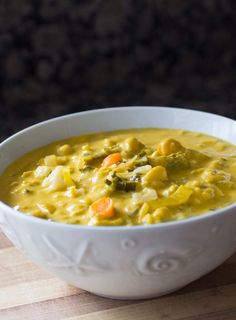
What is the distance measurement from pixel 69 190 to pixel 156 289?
404mm

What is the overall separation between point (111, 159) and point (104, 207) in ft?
1.12

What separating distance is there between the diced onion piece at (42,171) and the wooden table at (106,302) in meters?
0.32

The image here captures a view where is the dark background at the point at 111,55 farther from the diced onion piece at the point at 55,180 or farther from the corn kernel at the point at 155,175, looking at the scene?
the corn kernel at the point at 155,175

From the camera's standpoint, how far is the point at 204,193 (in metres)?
1.69

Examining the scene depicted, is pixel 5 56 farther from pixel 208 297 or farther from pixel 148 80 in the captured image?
pixel 208 297

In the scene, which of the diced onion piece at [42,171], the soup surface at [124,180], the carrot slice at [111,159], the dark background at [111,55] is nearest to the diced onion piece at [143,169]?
the soup surface at [124,180]

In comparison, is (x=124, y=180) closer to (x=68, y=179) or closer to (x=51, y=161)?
(x=68, y=179)

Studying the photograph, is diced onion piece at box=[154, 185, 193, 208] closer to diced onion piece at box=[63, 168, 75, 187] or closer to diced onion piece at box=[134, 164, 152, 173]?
diced onion piece at box=[134, 164, 152, 173]

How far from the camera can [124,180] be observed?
176 centimetres

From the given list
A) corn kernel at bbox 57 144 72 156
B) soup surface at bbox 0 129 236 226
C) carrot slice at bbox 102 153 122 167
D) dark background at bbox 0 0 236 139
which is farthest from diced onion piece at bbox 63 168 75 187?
dark background at bbox 0 0 236 139

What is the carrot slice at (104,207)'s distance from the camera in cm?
162

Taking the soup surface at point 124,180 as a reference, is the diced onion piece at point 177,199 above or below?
above

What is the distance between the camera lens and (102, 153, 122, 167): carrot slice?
195cm

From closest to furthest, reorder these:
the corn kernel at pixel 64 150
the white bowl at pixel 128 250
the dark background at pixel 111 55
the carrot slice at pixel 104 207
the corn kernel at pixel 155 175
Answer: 1. the white bowl at pixel 128 250
2. the carrot slice at pixel 104 207
3. the corn kernel at pixel 155 175
4. the corn kernel at pixel 64 150
5. the dark background at pixel 111 55
